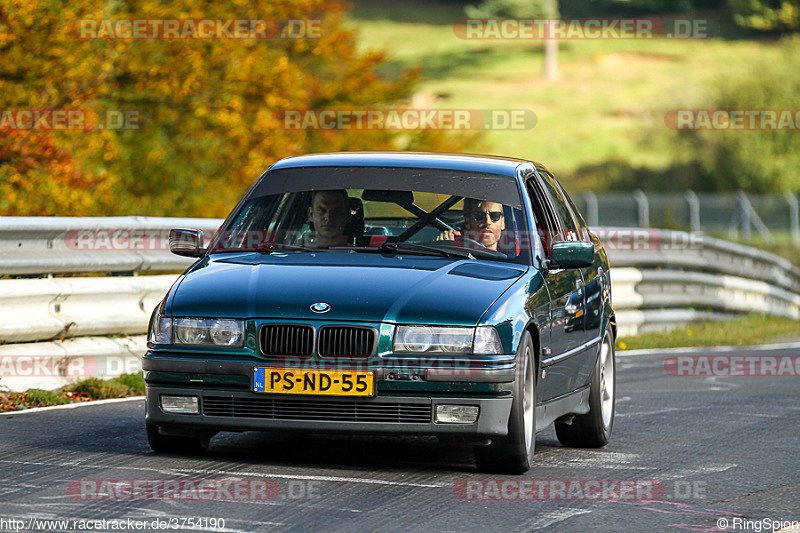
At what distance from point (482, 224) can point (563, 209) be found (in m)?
1.52

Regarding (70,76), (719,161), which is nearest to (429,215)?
(70,76)

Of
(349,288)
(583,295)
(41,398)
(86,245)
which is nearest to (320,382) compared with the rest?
(349,288)

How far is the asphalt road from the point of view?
601cm

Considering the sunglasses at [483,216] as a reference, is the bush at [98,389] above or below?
below

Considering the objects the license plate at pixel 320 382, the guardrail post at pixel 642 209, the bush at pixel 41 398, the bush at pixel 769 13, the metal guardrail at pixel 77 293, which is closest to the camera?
the license plate at pixel 320 382

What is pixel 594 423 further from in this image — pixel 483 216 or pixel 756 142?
pixel 756 142

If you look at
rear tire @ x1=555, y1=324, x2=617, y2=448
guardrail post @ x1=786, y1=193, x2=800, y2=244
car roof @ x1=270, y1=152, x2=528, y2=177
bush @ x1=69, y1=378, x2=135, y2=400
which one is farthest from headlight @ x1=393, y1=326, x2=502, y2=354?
guardrail post @ x1=786, y1=193, x2=800, y2=244

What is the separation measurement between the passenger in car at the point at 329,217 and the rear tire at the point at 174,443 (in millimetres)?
1247

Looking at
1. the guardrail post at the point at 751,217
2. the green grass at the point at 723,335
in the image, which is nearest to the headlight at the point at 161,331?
the green grass at the point at 723,335

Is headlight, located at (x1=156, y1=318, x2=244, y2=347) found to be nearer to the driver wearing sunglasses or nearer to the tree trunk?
the driver wearing sunglasses

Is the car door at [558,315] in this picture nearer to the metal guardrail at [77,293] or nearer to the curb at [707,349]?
the metal guardrail at [77,293]

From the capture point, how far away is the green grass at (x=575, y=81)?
68.2 m

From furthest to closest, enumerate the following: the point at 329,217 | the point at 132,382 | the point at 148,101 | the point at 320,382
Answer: the point at 148,101, the point at 132,382, the point at 329,217, the point at 320,382

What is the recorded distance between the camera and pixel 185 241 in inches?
320
